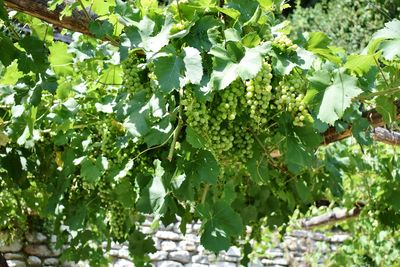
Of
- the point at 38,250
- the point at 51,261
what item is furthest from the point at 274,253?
the point at 38,250

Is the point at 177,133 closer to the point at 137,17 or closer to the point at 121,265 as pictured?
the point at 137,17

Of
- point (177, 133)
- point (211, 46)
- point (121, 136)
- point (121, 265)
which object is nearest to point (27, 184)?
point (121, 136)

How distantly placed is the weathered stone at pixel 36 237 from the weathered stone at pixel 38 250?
0.04 m

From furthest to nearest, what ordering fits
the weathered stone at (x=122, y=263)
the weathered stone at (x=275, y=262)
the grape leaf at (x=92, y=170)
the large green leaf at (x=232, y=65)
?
the weathered stone at (x=275, y=262), the weathered stone at (x=122, y=263), the grape leaf at (x=92, y=170), the large green leaf at (x=232, y=65)

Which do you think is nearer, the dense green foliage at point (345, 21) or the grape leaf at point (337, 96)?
the grape leaf at point (337, 96)

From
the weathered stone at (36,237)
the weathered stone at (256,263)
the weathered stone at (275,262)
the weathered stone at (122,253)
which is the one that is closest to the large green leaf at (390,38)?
the weathered stone at (36,237)

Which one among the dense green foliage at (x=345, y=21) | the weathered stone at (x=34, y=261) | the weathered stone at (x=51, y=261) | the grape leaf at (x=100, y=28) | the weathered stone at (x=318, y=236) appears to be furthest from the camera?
the dense green foliage at (x=345, y=21)

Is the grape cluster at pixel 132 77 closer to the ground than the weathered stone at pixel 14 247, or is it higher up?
higher up

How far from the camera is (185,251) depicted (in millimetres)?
6336

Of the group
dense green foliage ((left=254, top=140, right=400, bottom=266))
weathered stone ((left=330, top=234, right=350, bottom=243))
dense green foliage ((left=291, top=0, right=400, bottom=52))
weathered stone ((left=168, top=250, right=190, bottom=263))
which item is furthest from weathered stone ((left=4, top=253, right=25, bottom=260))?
dense green foliage ((left=291, top=0, right=400, bottom=52))

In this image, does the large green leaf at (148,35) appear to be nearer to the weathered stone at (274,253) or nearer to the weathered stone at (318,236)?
the weathered stone at (274,253)

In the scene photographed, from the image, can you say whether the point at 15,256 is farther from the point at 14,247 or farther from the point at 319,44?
the point at 319,44

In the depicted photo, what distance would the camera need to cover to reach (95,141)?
2.83m

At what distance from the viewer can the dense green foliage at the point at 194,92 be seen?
1754 mm
